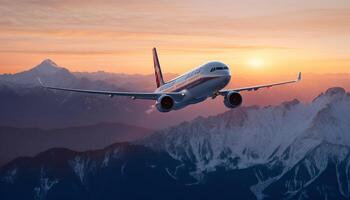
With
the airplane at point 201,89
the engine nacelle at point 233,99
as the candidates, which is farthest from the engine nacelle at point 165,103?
the engine nacelle at point 233,99

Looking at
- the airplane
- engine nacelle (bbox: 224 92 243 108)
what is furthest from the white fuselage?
engine nacelle (bbox: 224 92 243 108)

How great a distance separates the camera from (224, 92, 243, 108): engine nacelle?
14500 cm

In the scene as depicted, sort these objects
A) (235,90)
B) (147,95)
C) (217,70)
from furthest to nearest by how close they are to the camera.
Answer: (147,95) → (235,90) → (217,70)

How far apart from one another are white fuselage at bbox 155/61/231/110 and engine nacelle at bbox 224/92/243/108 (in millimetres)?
5198

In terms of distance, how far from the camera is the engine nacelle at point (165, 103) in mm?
144250

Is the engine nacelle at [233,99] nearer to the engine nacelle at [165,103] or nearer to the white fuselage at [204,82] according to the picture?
the white fuselage at [204,82]

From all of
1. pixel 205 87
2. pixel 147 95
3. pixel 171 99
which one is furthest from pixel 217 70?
pixel 147 95

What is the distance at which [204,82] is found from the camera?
139875 mm

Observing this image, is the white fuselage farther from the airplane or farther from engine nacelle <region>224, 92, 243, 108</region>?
engine nacelle <region>224, 92, 243, 108</region>

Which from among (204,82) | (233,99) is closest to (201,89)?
(204,82)

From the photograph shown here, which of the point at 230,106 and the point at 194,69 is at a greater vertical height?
the point at 194,69

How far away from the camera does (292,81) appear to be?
6156 inches

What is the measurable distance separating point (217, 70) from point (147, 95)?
25637 mm

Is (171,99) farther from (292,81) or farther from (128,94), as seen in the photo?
(292,81)
